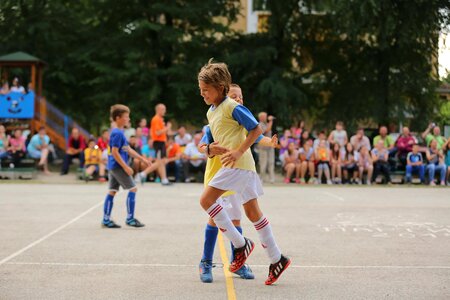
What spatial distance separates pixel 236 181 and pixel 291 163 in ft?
52.9

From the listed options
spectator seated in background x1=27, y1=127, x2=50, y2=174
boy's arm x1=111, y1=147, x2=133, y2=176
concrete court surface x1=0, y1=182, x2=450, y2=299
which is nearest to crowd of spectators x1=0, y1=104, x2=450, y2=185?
spectator seated in background x1=27, y1=127, x2=50, y2=174

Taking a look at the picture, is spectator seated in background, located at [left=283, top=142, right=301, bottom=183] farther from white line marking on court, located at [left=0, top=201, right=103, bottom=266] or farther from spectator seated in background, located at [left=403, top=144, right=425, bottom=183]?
white line marking on court, located at [left=0, top=201, right=103, bottom=266]

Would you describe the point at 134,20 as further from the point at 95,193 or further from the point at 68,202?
the point at 68,202

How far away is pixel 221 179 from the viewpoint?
6.39 metres

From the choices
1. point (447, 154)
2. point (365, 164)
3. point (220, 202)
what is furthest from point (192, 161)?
point (220, 202)

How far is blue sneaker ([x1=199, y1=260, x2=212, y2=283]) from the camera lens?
6602 millimetres

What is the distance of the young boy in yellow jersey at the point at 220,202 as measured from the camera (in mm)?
6602

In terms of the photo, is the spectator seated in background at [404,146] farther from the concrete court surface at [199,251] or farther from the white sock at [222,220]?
the white sock at [222,220]

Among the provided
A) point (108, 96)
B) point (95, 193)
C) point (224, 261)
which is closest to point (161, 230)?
point (224, 261)

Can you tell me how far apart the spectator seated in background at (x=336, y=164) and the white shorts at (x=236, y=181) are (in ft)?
52.4

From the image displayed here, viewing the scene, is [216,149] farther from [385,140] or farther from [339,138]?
[385,140]

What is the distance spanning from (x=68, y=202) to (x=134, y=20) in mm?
17801

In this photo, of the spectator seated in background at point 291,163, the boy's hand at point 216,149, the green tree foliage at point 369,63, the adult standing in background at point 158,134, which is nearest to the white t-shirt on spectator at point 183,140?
the spectator seated in background at point 291,163

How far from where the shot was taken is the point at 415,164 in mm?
22172
